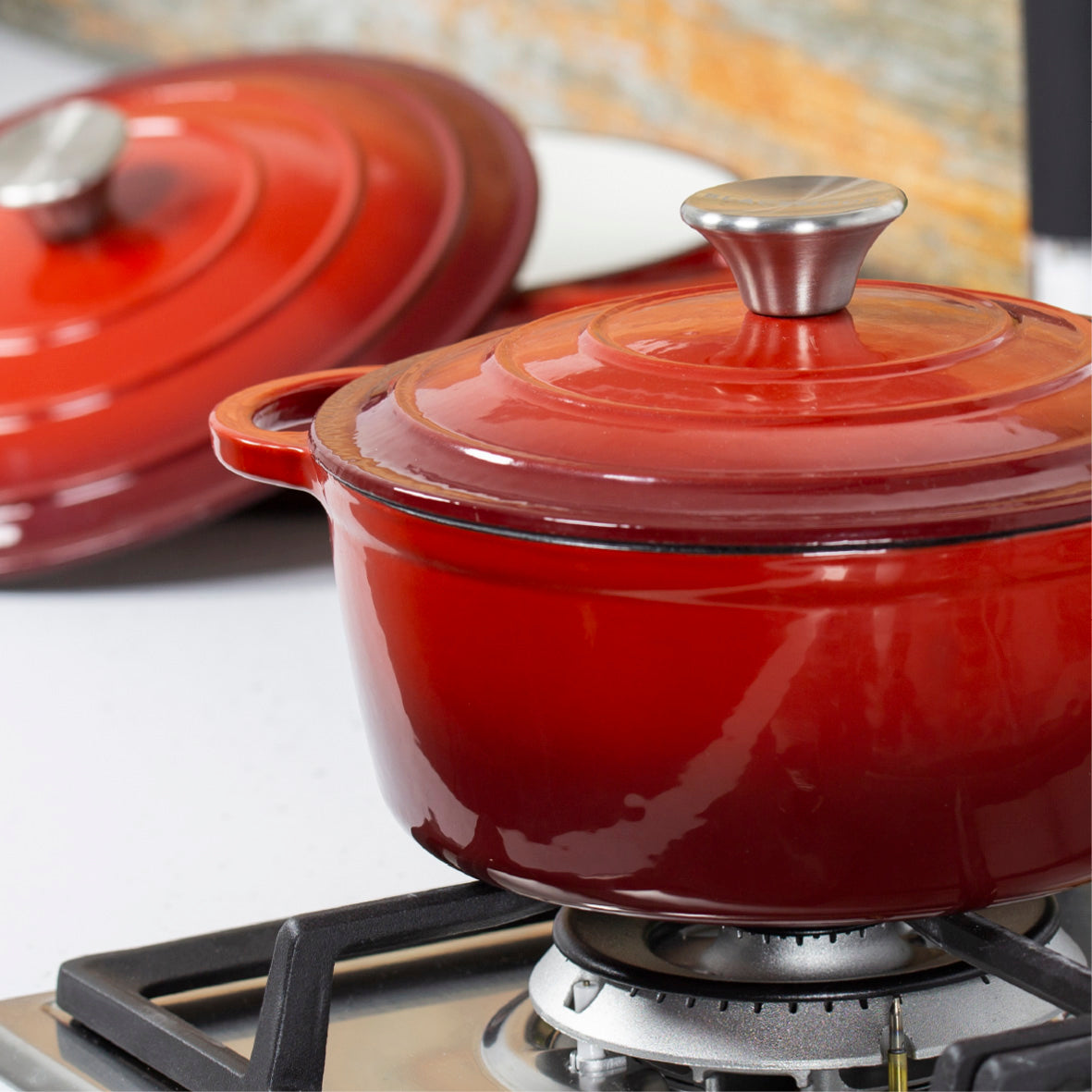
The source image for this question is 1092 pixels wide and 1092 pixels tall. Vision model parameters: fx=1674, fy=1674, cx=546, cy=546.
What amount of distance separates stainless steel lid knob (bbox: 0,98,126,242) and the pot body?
82 centimetres

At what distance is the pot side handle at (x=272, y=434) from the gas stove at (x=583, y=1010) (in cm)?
17

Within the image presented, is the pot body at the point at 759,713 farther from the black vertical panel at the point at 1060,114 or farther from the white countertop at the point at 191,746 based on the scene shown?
the black vertical panel at the point at 1060,114

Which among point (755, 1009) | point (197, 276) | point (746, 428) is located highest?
point (746, 428)

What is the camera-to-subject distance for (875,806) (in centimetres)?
50

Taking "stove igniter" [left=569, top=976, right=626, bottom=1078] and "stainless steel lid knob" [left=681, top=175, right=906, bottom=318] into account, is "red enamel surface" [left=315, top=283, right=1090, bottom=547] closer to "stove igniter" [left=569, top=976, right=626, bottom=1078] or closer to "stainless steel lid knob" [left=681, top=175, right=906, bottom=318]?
"stainless steel lid knob" [left=681, top=175, right=906, bottom=318]

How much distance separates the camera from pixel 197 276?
128 centimetres

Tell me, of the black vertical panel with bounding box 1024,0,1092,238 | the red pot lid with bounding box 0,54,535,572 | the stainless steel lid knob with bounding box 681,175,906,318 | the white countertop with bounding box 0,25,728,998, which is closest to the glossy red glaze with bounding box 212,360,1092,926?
the stainless steel lid knob with bounding box 681,175,906,318

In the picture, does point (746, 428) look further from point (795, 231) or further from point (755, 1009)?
point (755, 1009)

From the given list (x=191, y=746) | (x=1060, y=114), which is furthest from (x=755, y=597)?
(x=1060, y=114)

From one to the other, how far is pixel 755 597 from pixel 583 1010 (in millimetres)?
213

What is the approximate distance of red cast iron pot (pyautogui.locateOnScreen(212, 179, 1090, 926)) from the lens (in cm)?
47

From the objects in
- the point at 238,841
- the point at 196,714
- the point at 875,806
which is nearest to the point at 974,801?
the point at 875,806

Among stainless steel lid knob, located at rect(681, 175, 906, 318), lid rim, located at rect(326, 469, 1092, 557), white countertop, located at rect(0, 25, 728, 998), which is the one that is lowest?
white countertop, located at rect(0, 25, 728, 998)

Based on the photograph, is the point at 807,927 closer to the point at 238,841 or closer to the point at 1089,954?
the point at 1089,954
